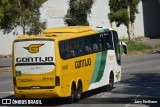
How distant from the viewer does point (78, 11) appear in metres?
55.8

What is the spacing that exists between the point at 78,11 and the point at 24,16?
12.2m

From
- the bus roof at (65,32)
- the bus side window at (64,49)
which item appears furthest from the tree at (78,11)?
the bus side window at (64,49)

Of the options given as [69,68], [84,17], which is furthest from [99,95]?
[84,17]

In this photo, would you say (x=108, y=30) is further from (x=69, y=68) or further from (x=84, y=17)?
(x=84, y=17)

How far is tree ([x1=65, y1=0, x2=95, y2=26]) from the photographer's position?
2179 inches

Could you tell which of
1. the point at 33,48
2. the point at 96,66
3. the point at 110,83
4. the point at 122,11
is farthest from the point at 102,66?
the point at 122,11

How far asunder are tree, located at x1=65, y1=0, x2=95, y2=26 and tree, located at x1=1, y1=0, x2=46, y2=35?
8526 mm

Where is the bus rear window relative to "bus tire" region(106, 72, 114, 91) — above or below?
above

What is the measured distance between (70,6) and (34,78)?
3729cm

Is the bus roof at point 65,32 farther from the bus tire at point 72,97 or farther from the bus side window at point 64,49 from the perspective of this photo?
the bus tire at point 72,97

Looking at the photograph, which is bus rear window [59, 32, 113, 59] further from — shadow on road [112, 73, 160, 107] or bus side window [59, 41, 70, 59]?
shadow on road [112, 73, 160, 107]

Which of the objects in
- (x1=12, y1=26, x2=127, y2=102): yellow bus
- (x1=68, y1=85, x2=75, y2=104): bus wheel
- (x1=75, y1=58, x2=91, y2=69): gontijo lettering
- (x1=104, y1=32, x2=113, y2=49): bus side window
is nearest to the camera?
(x1=12, y1=26, x2=127, y2=102): yellow bus

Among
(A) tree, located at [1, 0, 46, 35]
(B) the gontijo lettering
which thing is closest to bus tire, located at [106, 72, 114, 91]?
(B) the gontijo lettering

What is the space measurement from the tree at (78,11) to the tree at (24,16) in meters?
8.53
